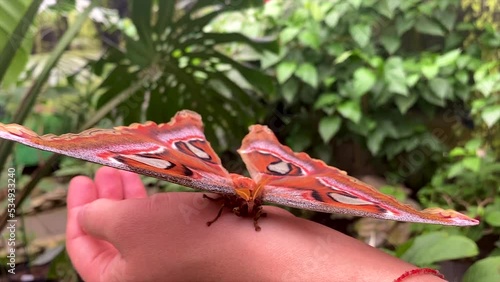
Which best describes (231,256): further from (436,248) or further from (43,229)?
(43,229)

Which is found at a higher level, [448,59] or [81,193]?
[448,59]

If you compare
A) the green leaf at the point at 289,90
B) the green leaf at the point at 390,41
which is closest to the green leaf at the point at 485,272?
the green leaf at the point at 289,90

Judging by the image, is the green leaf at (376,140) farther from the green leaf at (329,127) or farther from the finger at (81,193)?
the finger at (81,193)

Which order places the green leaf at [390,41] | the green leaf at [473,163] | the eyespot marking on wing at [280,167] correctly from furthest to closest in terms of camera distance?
1. the green leaf at [390,41]
2. the green leaf at [473,163]
3. the eyespot marking on wing at [280,167]

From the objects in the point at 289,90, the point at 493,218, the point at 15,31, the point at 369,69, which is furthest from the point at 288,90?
the point at 15,31

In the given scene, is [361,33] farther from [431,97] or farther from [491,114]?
[491,114]

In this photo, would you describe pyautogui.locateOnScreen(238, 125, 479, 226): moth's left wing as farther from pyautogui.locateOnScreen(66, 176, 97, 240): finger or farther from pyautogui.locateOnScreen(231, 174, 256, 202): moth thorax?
pyautogui.locateOnScreen(66, 176, 97, 240): finger

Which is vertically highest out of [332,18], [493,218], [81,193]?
[332,18]
